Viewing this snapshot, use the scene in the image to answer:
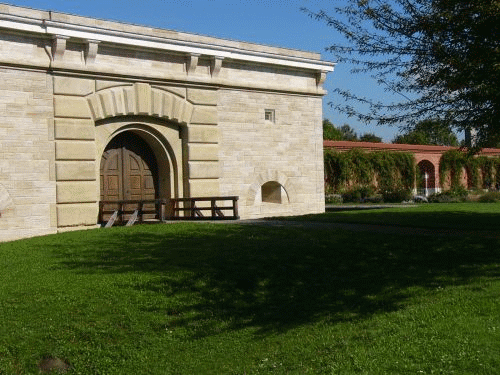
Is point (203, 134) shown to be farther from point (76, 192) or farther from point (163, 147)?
point (76, 192)

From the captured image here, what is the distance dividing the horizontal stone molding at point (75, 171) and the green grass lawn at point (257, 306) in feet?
14.4

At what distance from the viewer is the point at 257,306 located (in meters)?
9.22

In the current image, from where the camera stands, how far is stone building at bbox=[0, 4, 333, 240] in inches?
645

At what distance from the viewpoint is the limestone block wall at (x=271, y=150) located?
20.2 m

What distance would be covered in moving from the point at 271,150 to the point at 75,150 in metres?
6.48

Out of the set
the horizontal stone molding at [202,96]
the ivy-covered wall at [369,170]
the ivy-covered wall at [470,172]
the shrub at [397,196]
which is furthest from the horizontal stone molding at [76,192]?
the ivy-covered wall at [470,172]

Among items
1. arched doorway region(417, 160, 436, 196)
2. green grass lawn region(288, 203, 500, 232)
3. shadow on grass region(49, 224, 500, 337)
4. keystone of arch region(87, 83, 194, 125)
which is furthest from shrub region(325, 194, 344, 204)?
shadow on grass region(49, 224, 500, 337)

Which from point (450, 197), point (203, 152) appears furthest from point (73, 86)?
point (450, 197)

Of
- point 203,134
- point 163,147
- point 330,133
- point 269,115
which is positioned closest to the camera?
point 163,147

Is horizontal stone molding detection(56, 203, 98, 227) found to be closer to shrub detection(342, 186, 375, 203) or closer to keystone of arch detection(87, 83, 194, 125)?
keystone of arch detection(87, 83, 194, 125)

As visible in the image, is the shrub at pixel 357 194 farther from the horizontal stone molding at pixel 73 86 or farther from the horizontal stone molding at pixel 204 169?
the horizontal stone molding at pixel 73 86

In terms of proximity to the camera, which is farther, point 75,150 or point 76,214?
point 76,214

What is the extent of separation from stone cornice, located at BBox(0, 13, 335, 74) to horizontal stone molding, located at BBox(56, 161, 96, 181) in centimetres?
316

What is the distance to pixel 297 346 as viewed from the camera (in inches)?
291
